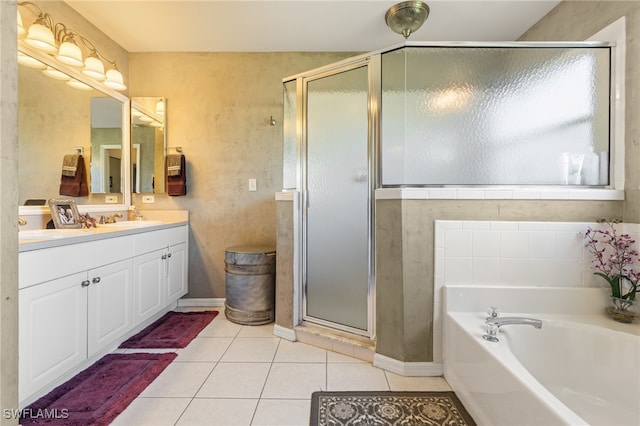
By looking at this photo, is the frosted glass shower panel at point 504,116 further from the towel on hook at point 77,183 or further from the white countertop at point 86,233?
the towel on hook at point 77,183

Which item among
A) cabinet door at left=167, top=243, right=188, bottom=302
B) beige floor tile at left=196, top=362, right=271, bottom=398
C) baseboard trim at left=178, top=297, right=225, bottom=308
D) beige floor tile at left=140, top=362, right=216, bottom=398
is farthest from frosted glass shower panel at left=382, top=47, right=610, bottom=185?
baseboard trim at left=178, top=297, right=225, bottom=308

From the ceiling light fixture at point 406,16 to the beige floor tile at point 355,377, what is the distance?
8.10 feet

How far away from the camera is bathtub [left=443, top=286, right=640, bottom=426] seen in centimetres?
113

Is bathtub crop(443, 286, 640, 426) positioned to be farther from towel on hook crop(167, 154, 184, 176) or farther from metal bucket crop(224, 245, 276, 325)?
towel on hook crop(167, 154, 184, 176)

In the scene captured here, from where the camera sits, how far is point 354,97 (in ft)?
6.12

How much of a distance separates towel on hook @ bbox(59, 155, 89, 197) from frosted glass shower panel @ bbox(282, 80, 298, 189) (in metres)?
1.56

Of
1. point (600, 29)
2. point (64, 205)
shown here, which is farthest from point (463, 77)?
point (64, 205)

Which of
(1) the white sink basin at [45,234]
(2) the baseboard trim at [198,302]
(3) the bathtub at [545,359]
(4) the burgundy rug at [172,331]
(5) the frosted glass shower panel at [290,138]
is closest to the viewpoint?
(3) the bathtub at [545,359]

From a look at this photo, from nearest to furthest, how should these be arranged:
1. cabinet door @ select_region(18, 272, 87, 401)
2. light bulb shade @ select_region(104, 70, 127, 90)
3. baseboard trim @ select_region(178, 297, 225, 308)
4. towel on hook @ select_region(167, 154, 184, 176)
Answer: cabinet door @ select_region(18, 272, 87, 401)
light bulb shade @ select_region(104, 70, 127, 90)
towel on hook @ select_region(167, 154, 184, 176)
baseboard trim @ select_region(178, 297, 225, 308)

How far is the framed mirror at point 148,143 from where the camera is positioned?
8.84 feet

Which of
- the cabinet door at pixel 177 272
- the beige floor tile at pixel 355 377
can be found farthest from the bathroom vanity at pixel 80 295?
the beige floor tile at pixel 355 377

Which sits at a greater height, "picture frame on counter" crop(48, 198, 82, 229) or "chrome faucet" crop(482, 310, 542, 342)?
"picture frame on counter" crop(48, 198, 82, 229)

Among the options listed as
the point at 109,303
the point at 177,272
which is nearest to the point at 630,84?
the point at 109,303

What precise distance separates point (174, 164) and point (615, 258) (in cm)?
327
